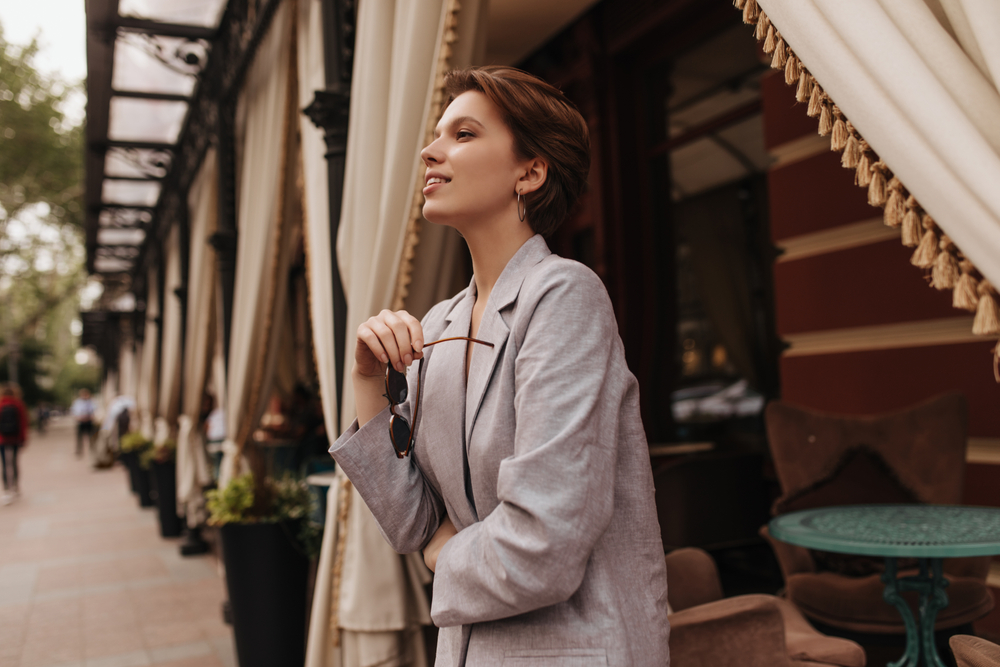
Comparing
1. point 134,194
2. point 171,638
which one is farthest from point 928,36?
point 134,194

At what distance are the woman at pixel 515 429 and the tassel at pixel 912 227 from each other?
0.41 m

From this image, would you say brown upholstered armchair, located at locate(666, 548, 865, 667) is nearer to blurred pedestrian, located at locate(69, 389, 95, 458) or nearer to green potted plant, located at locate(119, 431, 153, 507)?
green potted plant, located at locate(119, 431, 153, 507)

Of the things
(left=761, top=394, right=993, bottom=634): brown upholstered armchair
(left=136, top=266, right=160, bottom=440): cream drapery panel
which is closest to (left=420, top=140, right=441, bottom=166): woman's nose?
(left=761, top=394, right=993, bottom=634): brown upholstered armchair

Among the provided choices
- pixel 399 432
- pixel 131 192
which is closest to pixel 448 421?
pixel 399 432

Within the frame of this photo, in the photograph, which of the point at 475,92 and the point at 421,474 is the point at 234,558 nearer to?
the point at 421,474

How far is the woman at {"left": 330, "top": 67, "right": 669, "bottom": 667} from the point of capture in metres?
0.98

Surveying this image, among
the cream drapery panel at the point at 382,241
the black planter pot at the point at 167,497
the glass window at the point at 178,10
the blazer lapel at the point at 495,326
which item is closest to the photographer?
the blazer lapel at the point at 495,326

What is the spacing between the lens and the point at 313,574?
3.98 m

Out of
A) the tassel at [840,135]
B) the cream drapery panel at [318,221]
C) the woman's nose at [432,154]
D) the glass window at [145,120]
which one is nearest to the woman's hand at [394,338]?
the woman's nose at [432,154]

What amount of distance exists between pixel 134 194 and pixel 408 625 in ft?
31.9

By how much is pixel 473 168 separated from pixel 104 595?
19.9ft

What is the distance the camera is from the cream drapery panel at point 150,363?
501 inches

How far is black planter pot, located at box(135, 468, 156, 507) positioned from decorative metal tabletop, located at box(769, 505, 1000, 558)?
9921 mm

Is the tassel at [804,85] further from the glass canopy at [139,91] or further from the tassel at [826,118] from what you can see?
the glass canopy at [139,91]
